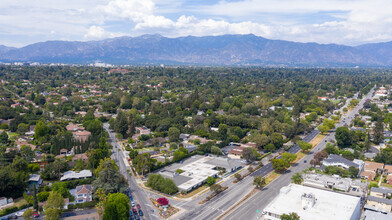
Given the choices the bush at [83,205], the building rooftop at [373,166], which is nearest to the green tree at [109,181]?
the bush at [83,205]

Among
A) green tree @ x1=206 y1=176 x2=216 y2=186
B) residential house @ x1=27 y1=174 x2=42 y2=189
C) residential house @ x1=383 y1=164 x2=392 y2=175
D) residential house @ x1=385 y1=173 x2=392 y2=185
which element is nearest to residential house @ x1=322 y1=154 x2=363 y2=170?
residential house @ x1=383 y1=164 x2=392 y2=175

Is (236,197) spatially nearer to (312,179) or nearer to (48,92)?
(312,179)

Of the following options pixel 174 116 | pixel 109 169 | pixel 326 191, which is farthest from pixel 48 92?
pixel 326 191

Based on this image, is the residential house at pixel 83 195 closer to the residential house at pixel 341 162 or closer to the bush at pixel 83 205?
the bush at pixel 83 205

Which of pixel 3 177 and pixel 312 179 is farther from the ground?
pixel 3 177

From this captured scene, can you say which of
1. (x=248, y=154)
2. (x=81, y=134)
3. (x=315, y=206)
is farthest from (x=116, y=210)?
(x=81, y=134)

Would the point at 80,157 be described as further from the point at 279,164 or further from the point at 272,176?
the point at 279,164
